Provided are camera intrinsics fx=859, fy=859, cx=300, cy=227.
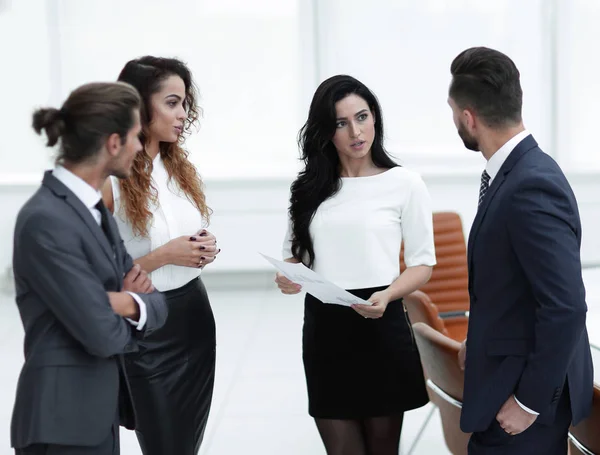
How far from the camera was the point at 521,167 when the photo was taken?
1.99 meters

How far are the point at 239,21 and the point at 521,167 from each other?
557 cm

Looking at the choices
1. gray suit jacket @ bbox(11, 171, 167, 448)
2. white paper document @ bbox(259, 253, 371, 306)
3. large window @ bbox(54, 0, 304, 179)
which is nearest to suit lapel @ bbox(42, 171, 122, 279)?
gray suit jacket @ bbox(11, 171, 167, 448)

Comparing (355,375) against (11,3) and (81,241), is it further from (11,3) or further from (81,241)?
(11,3)

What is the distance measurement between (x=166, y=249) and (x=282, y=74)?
4862 mm

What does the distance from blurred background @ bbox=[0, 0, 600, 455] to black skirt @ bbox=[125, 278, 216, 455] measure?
4.06 m

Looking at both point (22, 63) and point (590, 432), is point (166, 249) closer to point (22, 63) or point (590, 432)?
point (590, 432)

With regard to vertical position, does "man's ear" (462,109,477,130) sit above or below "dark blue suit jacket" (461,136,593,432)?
above

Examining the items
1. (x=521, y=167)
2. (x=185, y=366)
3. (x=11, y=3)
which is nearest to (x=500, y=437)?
(x=521, y=167)

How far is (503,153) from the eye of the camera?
81.0 inches

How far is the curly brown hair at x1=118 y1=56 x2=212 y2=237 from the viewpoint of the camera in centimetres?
266

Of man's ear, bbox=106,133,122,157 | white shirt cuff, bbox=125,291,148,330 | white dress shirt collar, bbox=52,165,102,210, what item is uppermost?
man's ear, bbox=106,133,122,157

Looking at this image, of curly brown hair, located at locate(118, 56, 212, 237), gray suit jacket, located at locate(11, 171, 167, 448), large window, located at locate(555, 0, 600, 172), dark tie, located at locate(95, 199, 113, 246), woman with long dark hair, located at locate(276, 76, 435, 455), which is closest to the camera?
gray suit jacket, located at locate(11, 171, 167, 448)

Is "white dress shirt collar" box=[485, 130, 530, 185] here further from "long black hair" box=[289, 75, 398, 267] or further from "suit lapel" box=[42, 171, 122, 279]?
"suit lapel" box=[42, 171, 122, 279]

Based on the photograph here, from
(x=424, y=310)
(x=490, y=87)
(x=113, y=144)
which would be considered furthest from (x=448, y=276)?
(x=113, y=144)
